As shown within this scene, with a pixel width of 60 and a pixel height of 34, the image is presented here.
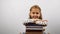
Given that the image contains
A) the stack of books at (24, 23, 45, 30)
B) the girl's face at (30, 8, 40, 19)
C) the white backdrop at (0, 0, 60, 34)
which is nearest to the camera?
the stack of books at (24, 23, 45, 30)

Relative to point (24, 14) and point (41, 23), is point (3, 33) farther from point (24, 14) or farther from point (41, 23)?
point (41, 23)

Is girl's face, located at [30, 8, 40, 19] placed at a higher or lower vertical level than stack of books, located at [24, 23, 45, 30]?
higher

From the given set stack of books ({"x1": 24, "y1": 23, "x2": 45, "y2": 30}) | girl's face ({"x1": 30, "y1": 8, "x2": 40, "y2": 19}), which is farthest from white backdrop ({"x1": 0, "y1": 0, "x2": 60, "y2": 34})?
Answer: stack of books ({"x1": 24, "y1": 23, "x2": 45, "y2": 30})

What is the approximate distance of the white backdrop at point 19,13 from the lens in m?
1.26

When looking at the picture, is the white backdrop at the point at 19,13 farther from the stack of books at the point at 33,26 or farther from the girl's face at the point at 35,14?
the stack of books at the point at 33,26

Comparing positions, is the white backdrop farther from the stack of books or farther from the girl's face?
the stack of books

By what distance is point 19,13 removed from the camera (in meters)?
1.26

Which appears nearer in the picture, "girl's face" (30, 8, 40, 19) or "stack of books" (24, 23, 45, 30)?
"stack of books" (24, 23, 45, 30)

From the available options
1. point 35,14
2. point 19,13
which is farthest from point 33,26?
point 19,13

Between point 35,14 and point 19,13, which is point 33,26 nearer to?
point 35,14

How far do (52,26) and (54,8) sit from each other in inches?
7.6

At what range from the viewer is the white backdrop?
1.26 meters

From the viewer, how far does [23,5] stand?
126 centimetres

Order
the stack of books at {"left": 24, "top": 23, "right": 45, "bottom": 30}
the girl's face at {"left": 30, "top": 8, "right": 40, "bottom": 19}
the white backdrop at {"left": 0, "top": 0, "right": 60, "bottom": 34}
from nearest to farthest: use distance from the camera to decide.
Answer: the stack of books at {"left": 24, "top": 23, "right": 45, "bottom": 30} → the girl's face at {"left": 30, "top": 8, "right": 40, "bottom": 19} → the white backdrop at {"left": 0, "top": 0, "right": 60, "bottom": 34}
